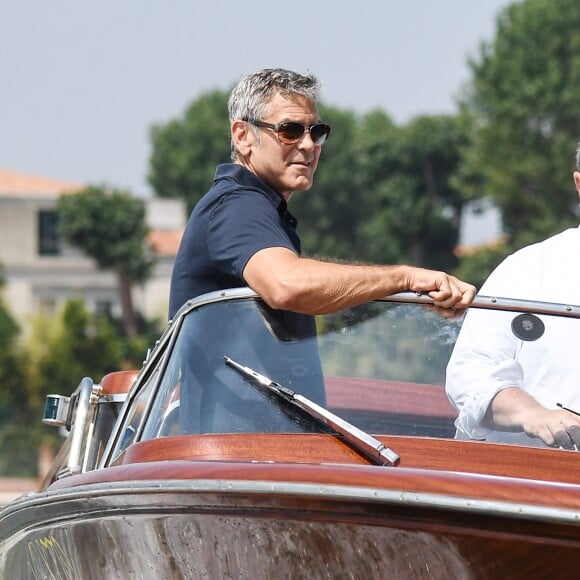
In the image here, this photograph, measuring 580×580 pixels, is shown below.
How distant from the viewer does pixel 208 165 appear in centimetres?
7200

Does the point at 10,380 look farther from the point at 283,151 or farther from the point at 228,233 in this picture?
the point at 228,233

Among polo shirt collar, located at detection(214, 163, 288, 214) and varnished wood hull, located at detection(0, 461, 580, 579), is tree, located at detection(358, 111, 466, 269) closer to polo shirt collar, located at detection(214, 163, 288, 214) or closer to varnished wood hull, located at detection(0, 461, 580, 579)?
polo shirt collar, located at detection(214, 163, 288, 214)

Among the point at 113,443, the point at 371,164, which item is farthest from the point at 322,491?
the point at 371,164

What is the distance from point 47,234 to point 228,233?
5758cm

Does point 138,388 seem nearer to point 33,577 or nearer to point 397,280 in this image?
point 33,577

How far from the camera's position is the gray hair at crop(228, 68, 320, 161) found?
13.4 feet

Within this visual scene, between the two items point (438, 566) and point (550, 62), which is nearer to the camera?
point (438, 566)

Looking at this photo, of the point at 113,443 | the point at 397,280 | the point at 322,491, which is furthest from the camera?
the point at 113,443

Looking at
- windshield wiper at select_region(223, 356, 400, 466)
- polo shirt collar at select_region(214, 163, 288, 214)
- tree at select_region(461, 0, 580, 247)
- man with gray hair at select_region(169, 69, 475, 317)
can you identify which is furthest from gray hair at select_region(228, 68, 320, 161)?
tree at select_region(461, 0, 580, 247)

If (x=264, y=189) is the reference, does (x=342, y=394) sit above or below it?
below

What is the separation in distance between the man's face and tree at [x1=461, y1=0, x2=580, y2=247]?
41555mm

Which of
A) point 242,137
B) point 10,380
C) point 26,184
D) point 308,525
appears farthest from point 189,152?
point 308,525

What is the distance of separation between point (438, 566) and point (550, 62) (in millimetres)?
47045

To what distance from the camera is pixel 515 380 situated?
380 centimetres
